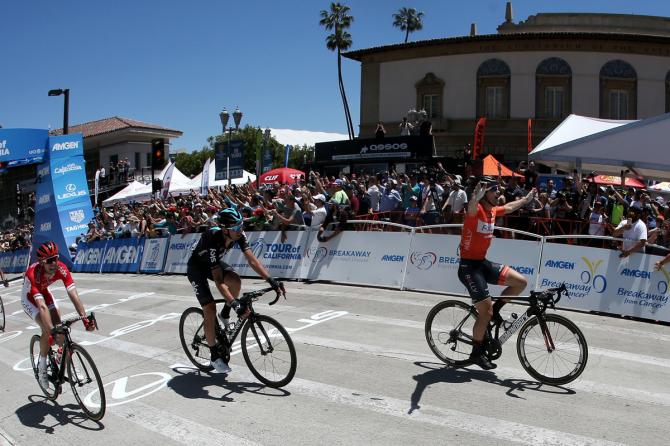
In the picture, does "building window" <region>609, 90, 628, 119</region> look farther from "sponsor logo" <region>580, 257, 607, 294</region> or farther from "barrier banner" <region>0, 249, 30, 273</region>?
"barrier banner" <region>0, 249, 30, 273</region>

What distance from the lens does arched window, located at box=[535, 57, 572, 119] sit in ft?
130

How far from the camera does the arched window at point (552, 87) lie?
3975 cm

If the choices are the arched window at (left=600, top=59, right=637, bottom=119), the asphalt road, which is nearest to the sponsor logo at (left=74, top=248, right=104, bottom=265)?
the asphalt road

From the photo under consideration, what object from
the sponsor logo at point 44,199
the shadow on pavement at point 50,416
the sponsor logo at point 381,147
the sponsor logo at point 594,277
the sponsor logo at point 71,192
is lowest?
the shadow on pavement at point 50,416

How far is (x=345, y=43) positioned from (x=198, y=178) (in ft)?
89.8

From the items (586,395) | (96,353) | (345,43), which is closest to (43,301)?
(96,353)

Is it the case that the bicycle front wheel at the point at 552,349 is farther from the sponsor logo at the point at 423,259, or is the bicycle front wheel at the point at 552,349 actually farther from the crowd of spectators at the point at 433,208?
the sponsor logo at the point at 423,259

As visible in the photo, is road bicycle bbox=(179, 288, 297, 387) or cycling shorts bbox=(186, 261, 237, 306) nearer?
road bicycle bbox=(179, 288, 297, 387)

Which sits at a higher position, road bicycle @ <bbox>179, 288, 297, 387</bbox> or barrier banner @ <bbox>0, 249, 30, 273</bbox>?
road bicycle @ <bbox>179, 288, 297, 387</bbox>

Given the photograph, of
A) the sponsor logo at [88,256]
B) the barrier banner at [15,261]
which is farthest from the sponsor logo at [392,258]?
the barrier banner at [15,261]

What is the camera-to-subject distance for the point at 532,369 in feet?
22.9

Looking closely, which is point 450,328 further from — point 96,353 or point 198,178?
point 198,178

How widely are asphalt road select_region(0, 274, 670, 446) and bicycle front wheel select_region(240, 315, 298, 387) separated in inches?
7.5

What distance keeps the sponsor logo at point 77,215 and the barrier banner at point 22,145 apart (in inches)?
93.2
